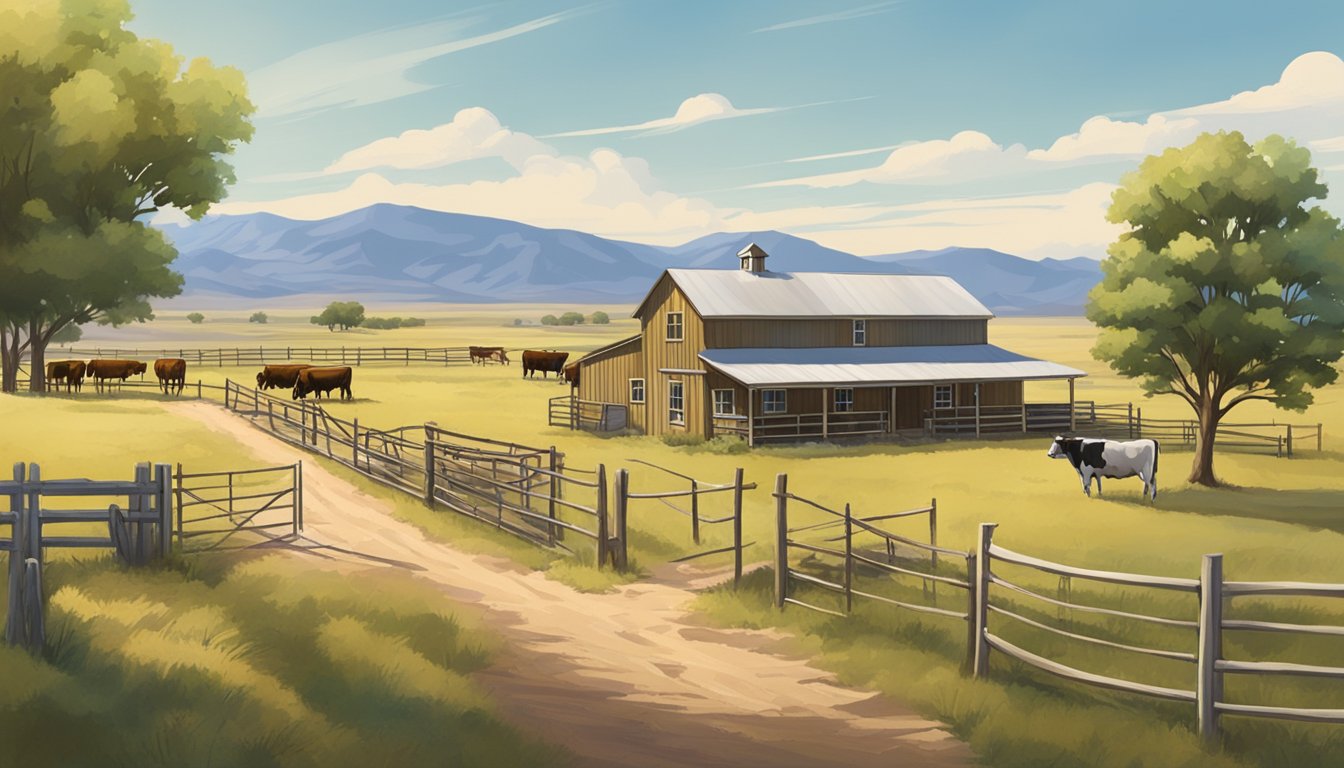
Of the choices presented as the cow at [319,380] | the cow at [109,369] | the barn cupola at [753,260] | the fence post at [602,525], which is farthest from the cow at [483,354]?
the fence post at [602,525]

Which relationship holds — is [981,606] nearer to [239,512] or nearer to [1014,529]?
[239,512]

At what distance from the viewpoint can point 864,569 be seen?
18.9 m

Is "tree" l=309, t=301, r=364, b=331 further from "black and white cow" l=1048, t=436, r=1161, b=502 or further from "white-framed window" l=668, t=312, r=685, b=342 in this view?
"black and white cow" l=1048, t=436, r=1161, b=502

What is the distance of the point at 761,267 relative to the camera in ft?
162

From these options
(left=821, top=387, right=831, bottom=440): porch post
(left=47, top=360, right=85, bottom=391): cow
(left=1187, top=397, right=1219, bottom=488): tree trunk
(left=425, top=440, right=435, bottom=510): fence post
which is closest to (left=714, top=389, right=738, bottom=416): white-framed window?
(left=821, top=387, right=831, bottom=440): porch post

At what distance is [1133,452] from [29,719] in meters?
28.0

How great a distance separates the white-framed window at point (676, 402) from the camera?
140ft

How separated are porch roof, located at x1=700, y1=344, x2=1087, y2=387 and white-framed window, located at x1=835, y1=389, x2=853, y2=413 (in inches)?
37.8

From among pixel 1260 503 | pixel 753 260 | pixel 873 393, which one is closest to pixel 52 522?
pixel 1260 503

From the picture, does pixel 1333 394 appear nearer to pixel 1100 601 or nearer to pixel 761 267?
pixel 761 267

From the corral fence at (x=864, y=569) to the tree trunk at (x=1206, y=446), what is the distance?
49.3 ft

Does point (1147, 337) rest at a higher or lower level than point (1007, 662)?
higher

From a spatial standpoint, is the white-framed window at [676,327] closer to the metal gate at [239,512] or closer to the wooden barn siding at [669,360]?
the wooden barn siding at [669,360]

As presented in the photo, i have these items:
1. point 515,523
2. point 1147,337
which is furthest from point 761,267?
point 515,523
